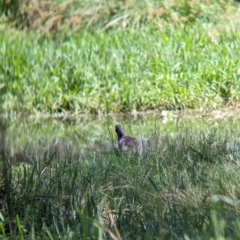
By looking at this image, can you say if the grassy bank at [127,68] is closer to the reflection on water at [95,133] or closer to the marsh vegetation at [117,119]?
the marsh vegetation at [117,119]

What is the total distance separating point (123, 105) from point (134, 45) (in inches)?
52.1

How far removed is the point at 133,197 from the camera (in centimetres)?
456

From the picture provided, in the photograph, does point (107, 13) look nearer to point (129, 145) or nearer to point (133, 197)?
point (129, 145)

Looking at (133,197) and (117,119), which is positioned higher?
(133,197)

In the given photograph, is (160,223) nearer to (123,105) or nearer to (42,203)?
(42,203)

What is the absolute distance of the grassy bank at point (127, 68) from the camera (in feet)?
33.1

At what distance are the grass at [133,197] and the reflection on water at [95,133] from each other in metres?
0.40

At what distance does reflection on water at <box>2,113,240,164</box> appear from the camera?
6609mm

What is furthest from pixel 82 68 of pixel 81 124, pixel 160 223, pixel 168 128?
pixel 160 223

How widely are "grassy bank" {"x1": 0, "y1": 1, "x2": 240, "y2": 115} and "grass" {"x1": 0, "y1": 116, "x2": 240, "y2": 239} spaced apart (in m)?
4.19

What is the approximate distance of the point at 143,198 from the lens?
451 centimetres

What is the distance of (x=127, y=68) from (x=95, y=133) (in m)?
2.41

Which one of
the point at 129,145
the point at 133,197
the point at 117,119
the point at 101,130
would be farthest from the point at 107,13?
the point at 133,197

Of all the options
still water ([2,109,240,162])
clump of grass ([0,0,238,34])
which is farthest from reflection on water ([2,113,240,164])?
clump of grass ([0,0,238,34])
